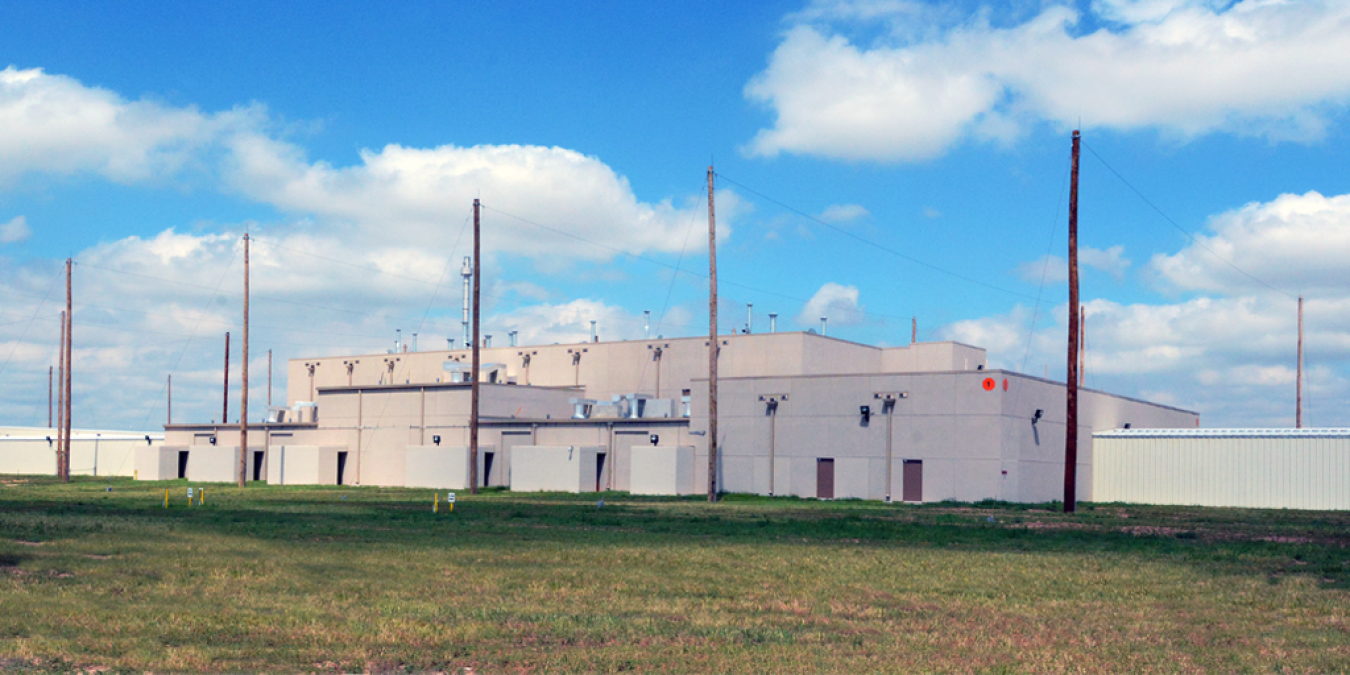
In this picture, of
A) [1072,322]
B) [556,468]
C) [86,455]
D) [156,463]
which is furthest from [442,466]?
[86,455]

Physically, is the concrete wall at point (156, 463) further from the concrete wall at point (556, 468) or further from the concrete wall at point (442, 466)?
the concrete wall at point (556, 468)

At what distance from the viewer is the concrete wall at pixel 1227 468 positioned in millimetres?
54312

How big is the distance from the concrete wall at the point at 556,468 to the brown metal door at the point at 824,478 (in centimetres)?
1341

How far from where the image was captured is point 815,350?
73.4 metres

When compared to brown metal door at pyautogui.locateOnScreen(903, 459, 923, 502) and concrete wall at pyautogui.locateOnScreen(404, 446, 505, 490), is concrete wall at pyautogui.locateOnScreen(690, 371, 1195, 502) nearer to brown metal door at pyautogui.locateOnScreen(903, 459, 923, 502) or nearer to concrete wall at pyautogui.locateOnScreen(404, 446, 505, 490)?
brown metal door at pyautogui.locateOnScreen(903, 459, 923, 502)

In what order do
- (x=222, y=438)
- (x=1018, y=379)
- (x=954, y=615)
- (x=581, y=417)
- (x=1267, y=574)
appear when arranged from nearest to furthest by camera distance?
1. (x=954, y=615)
2. (x=1267, y=574)
3. (x=1018, y=379)
4. (x=581, y=417)
5. (x=222, y=438)

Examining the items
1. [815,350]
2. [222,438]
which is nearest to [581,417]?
[815,350]

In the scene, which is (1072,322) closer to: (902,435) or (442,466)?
(902,435)

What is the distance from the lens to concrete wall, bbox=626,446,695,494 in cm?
6084

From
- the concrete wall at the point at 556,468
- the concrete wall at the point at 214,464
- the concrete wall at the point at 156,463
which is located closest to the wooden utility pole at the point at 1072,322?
the concrete wall at the point at 556,468

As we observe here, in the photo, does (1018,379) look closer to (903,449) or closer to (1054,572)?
(903,449)

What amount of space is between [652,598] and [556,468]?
159 ft

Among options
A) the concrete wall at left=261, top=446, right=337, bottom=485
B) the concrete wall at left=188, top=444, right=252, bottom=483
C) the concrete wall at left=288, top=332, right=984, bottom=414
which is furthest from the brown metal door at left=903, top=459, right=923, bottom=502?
the concrete wall at left=188, top=444, right=252, bottom=483

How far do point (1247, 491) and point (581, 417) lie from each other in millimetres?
35866
